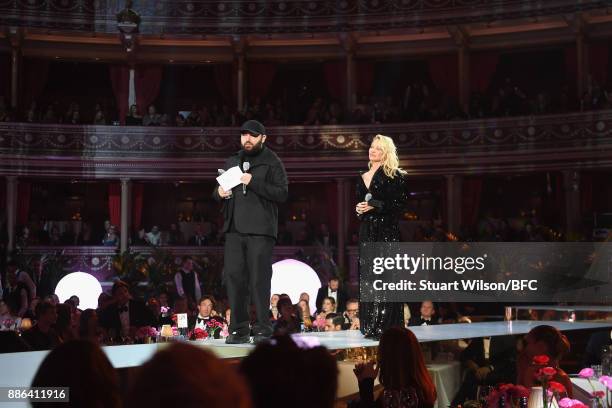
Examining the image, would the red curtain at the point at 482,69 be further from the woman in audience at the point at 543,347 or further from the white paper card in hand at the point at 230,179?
the woman in audience at the point at 543,347

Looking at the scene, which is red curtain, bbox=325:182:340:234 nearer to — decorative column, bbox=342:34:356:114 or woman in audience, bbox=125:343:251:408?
decorative column, bbox=342:34:356:114

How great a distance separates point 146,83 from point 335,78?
5.47 meters

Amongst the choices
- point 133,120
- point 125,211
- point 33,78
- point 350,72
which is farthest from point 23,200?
point 350,72

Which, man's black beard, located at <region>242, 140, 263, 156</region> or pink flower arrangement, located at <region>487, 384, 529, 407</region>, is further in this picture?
man's black beard, located at <region>242, 140, 263, 156</region>

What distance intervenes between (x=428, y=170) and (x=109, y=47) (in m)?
9.99

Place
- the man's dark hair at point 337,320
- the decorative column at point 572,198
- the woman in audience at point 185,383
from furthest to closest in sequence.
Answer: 1. the decorative column at point 572,198
2. the man's dark hair at point 337,320
3. the woman in audience at point 185,383

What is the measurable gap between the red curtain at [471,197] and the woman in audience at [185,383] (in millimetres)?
22730

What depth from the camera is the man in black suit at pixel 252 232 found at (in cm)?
659

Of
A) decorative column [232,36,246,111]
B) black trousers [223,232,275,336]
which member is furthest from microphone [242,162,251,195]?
decorative column [232,36,246,111]

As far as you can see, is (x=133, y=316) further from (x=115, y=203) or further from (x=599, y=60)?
(x=599, y=60)

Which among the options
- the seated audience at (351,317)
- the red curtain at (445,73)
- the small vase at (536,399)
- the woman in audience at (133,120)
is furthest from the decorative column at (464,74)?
the small vase at (536,399)

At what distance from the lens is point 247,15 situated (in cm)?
2389

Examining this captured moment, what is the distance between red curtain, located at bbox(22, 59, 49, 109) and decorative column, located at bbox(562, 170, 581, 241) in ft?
47.8

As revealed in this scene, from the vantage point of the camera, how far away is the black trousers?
6.59m
